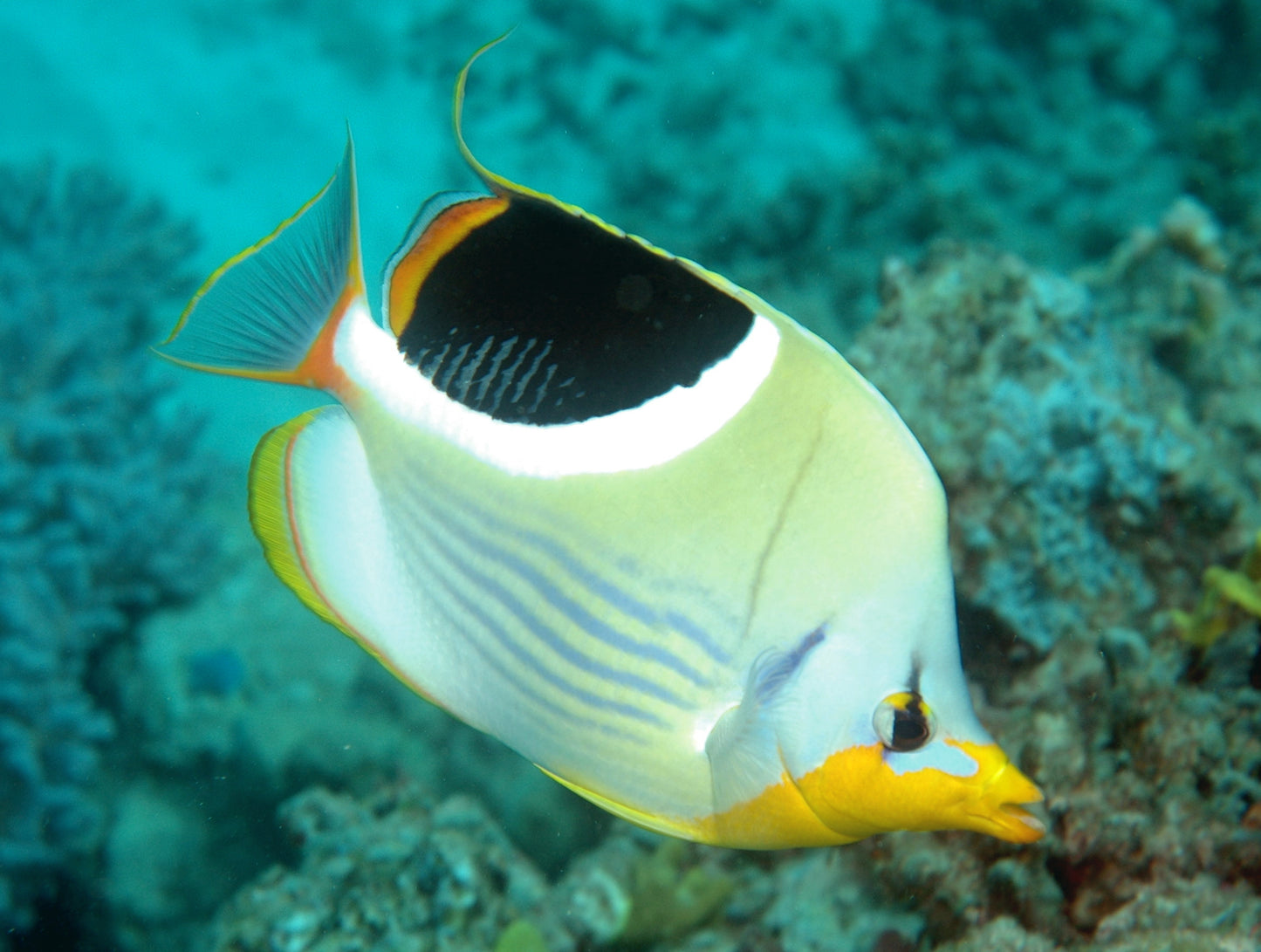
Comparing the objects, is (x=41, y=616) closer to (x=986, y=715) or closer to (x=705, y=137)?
(x=986, y=715)

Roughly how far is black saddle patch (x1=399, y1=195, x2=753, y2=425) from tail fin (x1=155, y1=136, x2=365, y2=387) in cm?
14

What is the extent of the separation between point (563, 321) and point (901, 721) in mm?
560

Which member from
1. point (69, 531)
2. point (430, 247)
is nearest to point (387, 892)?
point (430, 247)

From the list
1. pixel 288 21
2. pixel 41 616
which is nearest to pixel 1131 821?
pixel 41 616

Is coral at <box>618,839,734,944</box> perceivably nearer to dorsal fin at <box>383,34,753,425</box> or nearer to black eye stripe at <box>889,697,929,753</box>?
black eye stripe at <box>889,697,929,753</box>

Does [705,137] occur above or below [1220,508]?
below

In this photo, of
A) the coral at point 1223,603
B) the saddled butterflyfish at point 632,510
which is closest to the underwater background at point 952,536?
the coral at point 1223,603

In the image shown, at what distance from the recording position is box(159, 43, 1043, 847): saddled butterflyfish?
85cm

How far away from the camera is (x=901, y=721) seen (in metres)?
0.84

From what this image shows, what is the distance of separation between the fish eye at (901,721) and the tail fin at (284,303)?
2.45 ft

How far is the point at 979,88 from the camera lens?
23.4ft

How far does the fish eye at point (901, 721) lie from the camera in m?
0.84

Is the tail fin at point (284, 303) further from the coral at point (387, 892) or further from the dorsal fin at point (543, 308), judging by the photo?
the coral at point (387, 892)

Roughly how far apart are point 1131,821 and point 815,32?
7968 millimetres
